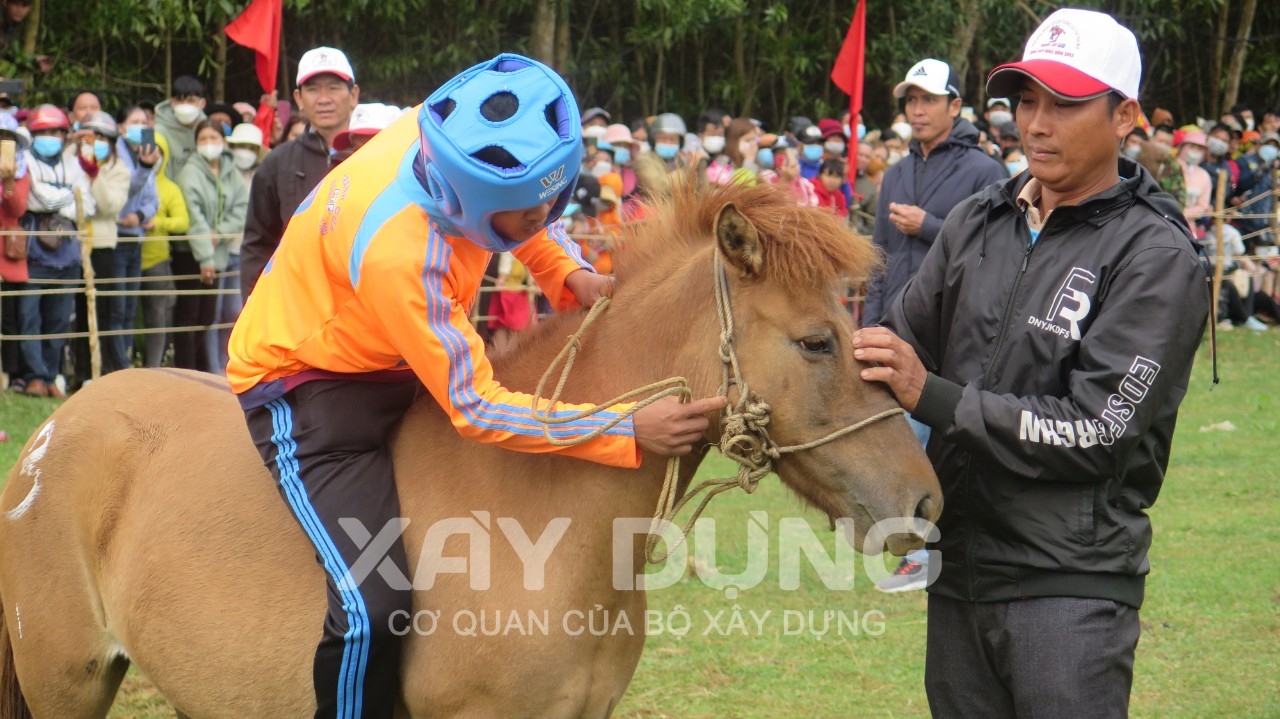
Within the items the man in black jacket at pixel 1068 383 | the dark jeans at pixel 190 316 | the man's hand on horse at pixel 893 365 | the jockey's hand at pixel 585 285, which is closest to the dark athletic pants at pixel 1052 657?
the man in black jacket at pixel 1068 383

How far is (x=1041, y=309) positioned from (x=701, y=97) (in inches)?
717

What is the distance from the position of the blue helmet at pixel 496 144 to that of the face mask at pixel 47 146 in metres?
8.45

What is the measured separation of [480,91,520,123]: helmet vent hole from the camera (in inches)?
118

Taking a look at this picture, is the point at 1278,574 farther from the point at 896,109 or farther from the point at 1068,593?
the point at 896,109

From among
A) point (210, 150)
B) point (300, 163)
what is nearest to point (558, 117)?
point (300, 163)

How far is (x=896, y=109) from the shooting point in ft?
67.8

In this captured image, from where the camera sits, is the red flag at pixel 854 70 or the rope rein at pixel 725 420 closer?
the rope rein at pixel 725 420

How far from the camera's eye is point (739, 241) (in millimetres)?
3084

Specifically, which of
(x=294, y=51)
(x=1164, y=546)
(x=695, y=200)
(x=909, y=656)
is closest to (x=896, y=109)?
(x=294, y=51)

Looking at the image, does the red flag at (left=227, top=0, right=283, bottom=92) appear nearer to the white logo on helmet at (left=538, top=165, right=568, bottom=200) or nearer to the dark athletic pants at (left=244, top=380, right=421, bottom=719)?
the dark athletic pants at (left=244, top=380, right=421, bottom=719)

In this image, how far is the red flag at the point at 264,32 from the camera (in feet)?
30.0

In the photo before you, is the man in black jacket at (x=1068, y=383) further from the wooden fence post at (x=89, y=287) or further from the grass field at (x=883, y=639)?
the wooden fence post at (x=89, y=287)

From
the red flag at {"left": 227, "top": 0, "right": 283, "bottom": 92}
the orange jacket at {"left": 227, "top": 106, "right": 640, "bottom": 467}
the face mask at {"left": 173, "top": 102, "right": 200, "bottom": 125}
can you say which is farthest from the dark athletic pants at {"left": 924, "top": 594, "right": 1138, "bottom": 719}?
the face mask at {"left": 173, "top": 102, "right": 200, "bottom": 125}

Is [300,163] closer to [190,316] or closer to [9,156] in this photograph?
[9,156]
